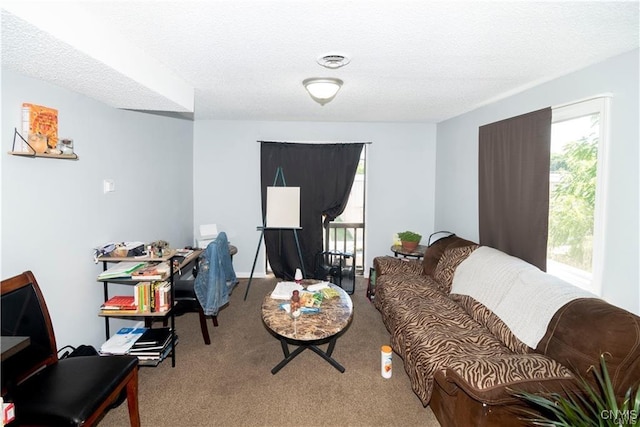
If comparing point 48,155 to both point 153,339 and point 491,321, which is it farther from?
point 491,321

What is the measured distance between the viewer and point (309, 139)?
492 cm

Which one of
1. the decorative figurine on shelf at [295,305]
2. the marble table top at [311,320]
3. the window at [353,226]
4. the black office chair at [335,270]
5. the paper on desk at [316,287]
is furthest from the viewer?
the window at [353,226]

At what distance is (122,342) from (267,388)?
1.27 m

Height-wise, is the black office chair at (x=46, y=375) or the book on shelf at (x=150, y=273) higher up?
the book on shelf at (x=150, y=273)

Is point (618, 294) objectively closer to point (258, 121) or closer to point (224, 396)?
point (224, 396)

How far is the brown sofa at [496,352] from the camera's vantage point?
5.60ft

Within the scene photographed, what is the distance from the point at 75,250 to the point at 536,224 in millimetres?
3689

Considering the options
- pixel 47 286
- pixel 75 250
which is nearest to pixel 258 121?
pixel 75 250

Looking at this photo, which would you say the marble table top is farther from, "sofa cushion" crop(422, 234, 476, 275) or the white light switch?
the white light switch

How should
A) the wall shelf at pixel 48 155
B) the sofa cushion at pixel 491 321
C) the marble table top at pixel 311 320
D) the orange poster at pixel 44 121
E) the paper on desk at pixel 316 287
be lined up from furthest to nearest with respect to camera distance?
the paper on desk at pixel 316 287 < the marble table top at pixel 311 320 < the sofa cushion at pixel 491 321 < the orange poster at pixel 44 121 < the wall shelf at pixel 48 155

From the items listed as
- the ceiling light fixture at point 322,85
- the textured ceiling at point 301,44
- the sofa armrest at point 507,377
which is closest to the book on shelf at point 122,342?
the textured ceiling at point 301,44

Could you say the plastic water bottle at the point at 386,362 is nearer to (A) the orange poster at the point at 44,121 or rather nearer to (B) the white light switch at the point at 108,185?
(B) the white light switch at the point at 108,185

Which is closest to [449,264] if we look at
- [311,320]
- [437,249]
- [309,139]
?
[437,249]

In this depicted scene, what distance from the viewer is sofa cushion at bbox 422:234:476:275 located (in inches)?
144
